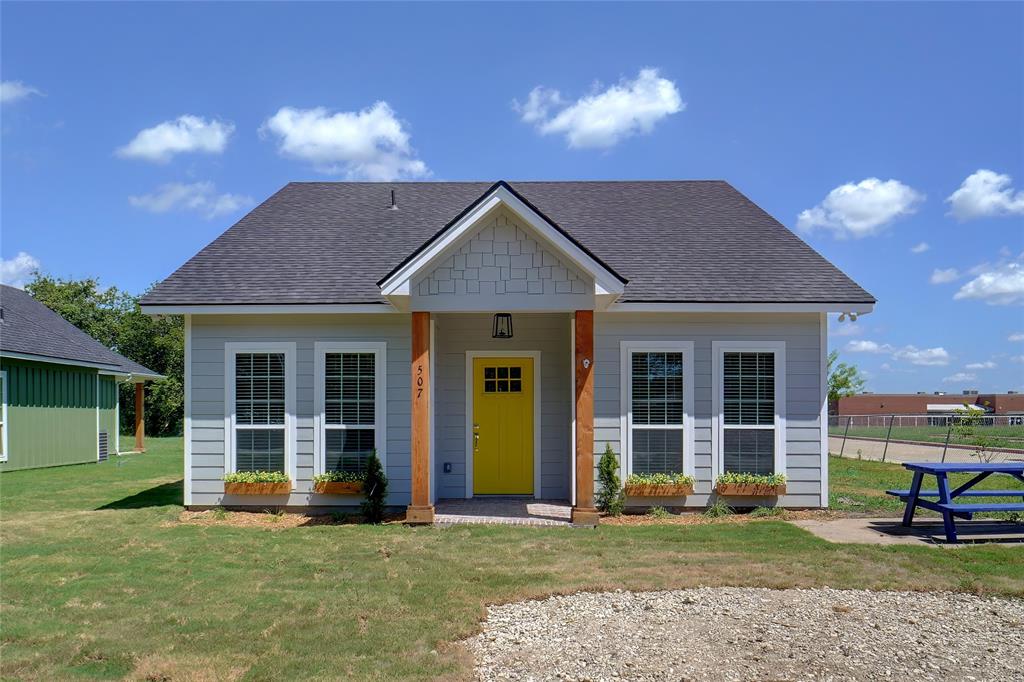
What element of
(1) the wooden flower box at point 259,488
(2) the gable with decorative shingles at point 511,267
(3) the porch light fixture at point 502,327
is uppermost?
(2) the gable with decorative shingles at point 511,267

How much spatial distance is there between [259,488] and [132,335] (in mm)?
37242

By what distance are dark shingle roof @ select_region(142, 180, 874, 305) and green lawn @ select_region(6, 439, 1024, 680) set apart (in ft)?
11.6

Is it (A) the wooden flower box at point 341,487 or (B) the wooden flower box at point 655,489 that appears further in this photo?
(A) the wooden flower box at point 341,487

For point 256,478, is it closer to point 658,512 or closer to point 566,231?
point 566,231

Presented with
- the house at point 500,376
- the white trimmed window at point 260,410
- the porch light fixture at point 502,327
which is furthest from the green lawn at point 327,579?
the porch light fixture at point 502,327

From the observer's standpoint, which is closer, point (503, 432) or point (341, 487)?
point (341, 487)

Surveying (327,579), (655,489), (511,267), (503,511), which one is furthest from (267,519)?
(655,489)

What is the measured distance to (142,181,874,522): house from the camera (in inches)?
434

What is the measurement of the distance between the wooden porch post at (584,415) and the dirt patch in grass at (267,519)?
2.60 meters

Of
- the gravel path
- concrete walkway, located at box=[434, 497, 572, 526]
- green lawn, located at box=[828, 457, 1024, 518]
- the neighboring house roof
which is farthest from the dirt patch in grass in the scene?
the neighboring house roof

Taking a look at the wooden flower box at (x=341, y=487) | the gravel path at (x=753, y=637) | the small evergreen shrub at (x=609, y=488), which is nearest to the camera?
the gravel path at (x=753, y=637)

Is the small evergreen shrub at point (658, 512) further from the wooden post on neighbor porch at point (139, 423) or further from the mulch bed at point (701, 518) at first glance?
the wooden post on neighbor porch at point (139, 423)

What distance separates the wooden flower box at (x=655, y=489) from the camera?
1098cm

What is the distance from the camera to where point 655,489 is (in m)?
11.0
